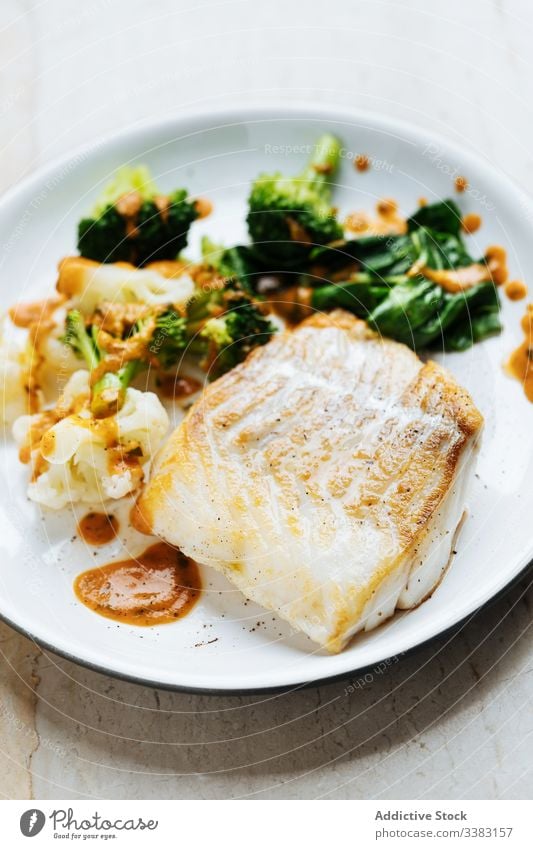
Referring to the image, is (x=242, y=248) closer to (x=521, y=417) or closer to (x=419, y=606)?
(x=521, y=417)

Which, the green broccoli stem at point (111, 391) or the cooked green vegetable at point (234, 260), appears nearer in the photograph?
the green broccoli stem at point (111, 391)

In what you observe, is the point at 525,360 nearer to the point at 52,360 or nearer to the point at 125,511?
the point at 125,511

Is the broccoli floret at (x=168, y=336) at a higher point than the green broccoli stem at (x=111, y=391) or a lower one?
higher

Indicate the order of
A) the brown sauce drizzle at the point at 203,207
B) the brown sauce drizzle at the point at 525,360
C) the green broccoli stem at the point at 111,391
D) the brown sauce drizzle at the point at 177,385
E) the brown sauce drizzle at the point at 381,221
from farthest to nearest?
the brown sauce drizzle at the point at 203,207, the brown sauce drizzle at the point at 381,221, the brown sauce drizzle at the point at 177,385, the brown sauce drizzle at the point at 525,360, the green broccoli stem at the point at 111,391

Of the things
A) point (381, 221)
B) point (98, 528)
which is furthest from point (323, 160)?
point (98, 528)

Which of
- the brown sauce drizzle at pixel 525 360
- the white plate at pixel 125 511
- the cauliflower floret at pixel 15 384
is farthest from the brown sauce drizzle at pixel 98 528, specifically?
the brown sauce drizzle at pixel 525 360

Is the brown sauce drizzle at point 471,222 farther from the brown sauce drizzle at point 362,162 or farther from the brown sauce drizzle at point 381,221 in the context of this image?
the brown sauce drizzle at point 362,162
